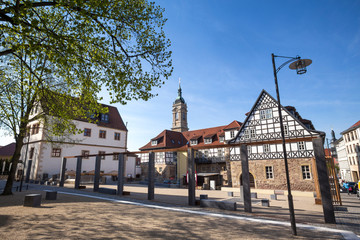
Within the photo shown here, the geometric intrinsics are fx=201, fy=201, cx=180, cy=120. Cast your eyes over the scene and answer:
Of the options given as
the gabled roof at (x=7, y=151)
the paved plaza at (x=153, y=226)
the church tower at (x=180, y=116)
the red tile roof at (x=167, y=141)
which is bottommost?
the paved plaza at (x=153, y=226)

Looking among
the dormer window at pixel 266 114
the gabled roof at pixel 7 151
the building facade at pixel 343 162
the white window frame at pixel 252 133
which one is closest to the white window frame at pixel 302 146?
the dormer window at pixel 266 114

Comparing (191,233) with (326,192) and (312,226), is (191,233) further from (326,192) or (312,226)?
(326,192)

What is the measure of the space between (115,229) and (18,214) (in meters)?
4.62

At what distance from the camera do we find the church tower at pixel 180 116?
68.1 m

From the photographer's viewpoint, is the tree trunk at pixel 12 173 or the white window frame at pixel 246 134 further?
the white window frame at pixel 246 134

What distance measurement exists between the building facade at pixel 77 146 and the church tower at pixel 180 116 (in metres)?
33.0

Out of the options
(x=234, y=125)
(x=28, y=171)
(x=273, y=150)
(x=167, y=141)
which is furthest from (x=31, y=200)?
(x=167, y=141)

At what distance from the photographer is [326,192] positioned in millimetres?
8000

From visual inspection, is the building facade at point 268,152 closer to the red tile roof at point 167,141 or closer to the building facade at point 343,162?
the red tile roof at point 167,141

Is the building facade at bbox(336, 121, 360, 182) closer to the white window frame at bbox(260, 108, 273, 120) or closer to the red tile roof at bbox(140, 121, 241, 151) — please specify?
the white window frame at bbox(260, 108, 273, 120)

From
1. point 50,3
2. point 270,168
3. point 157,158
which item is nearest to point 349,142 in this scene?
point 270,168

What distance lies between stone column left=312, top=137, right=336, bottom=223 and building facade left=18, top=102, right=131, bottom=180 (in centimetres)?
2018

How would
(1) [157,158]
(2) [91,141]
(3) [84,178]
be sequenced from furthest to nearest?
(1) [157,158] < (2) [91,141] < (3) [84,178]

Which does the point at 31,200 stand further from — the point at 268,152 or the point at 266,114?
the point at 266,114
